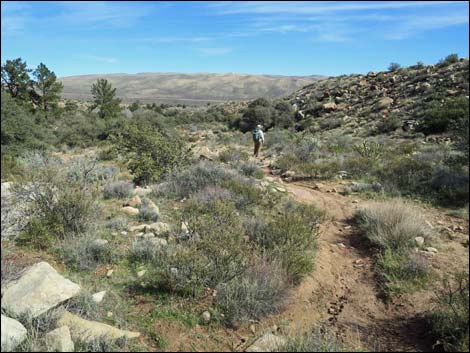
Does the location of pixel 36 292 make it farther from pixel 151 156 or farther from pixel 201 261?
pixel 151 156

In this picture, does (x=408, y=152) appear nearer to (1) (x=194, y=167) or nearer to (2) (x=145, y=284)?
(1) (x=194, y=167)

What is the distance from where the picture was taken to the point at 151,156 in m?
10.9

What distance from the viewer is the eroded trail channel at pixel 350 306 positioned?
4102 mm

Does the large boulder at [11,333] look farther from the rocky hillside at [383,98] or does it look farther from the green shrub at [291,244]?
the rocky hillside at [383,98]


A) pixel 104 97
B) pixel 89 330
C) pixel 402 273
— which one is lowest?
pixel 402 273

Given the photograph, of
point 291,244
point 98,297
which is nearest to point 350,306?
point 291,244

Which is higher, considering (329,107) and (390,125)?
(329,107)

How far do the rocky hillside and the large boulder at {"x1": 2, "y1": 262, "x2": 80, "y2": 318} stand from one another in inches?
752

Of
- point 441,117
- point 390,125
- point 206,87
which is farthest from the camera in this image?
point 206,87

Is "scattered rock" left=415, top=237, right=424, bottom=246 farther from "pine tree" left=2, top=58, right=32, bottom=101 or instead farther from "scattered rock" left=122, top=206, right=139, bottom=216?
"pine tree" left=2, top=58, right=32, bottom=101

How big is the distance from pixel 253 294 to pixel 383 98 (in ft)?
84.7

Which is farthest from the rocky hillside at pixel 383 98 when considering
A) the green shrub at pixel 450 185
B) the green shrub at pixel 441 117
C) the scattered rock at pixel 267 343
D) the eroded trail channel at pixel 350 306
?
the scattered rock at pixel 267 343

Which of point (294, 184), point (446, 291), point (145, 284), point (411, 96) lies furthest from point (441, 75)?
point (145, 284)

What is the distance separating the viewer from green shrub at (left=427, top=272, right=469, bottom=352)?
371 cm
